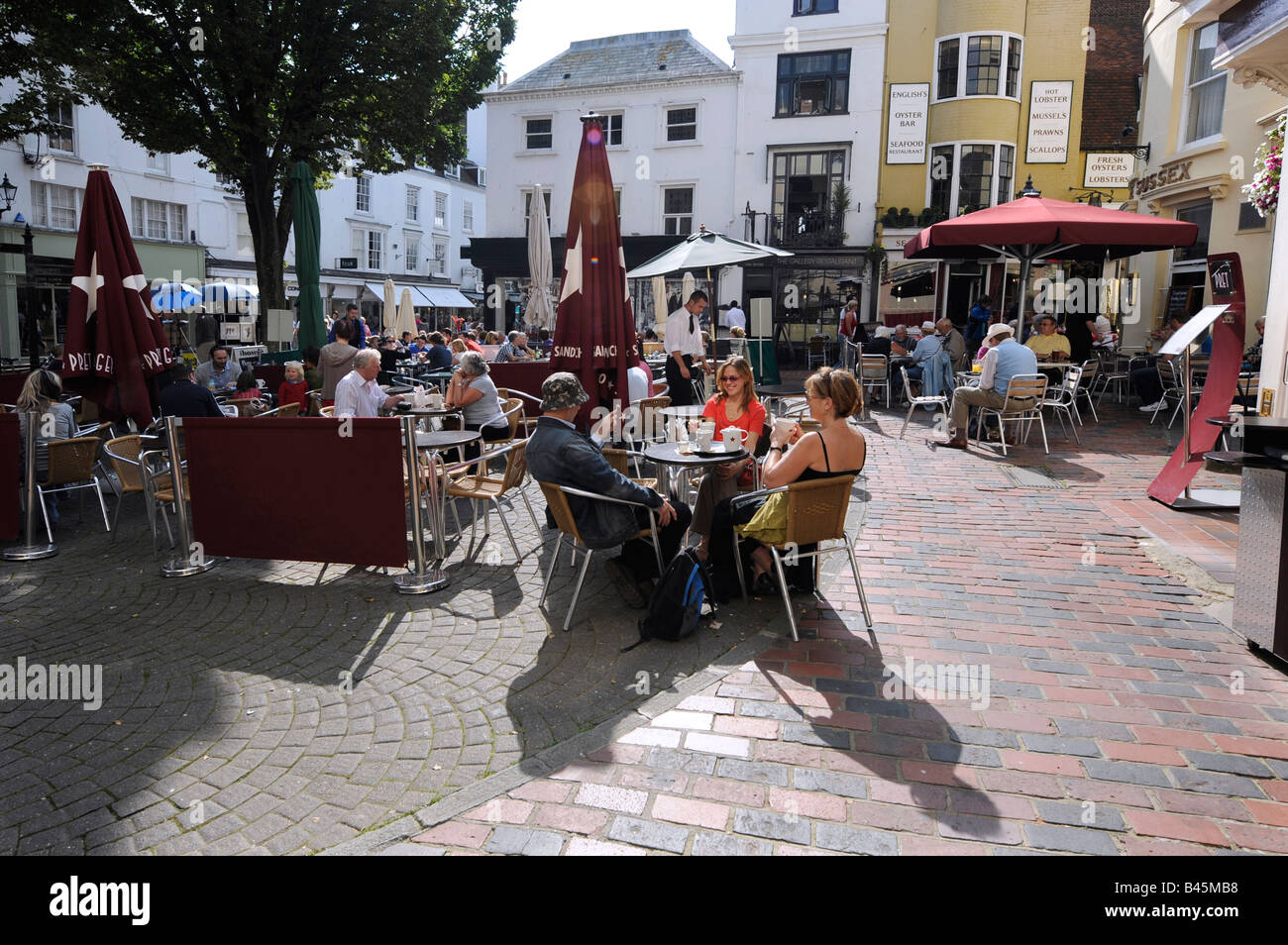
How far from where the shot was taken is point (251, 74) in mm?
12766

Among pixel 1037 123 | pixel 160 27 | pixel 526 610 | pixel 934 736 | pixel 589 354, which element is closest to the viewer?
pixel 934 736

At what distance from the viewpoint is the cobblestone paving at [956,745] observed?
2.72m

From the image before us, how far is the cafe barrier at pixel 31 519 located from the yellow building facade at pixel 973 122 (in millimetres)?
21644

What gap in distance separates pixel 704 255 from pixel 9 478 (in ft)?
25.9

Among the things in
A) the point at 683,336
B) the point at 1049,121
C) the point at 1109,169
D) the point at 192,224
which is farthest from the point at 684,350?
the point at 192,224

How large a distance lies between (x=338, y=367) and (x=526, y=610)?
19.3 ft

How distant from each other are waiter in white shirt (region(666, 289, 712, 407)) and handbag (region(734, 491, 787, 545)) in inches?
191

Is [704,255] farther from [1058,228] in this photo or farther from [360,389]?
[360,389]

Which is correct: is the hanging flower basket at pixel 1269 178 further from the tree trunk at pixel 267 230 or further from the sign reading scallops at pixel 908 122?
the sign reading scallops at pixel 908 122

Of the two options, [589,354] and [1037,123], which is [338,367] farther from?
[1037,123]

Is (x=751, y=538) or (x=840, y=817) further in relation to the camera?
(x=751, y=538)

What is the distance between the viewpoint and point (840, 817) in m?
2.80
